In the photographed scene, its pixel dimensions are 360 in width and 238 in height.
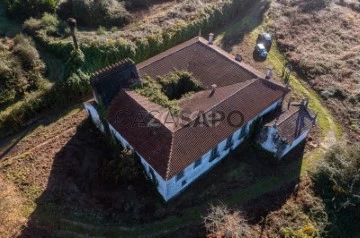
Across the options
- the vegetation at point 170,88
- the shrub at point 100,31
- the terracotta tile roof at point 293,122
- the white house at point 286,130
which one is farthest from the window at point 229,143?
the shrub at point 100,31

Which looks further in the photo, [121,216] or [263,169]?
[263,169]

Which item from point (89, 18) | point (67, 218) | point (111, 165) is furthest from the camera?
point (89, 18)

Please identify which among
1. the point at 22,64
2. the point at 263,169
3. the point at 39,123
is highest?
the point at 22,64

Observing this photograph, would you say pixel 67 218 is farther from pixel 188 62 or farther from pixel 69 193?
pixel 188 62

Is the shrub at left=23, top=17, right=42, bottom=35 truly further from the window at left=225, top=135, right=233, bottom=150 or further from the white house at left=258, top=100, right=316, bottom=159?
the white house at left=258, top=100, right=316, bottom=159

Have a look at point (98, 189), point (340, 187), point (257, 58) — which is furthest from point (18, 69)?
point (340, 187)

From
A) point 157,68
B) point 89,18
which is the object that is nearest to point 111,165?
point 157,68

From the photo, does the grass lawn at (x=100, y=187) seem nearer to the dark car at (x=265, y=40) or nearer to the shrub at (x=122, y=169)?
the shrub at (x=122, y=169)
